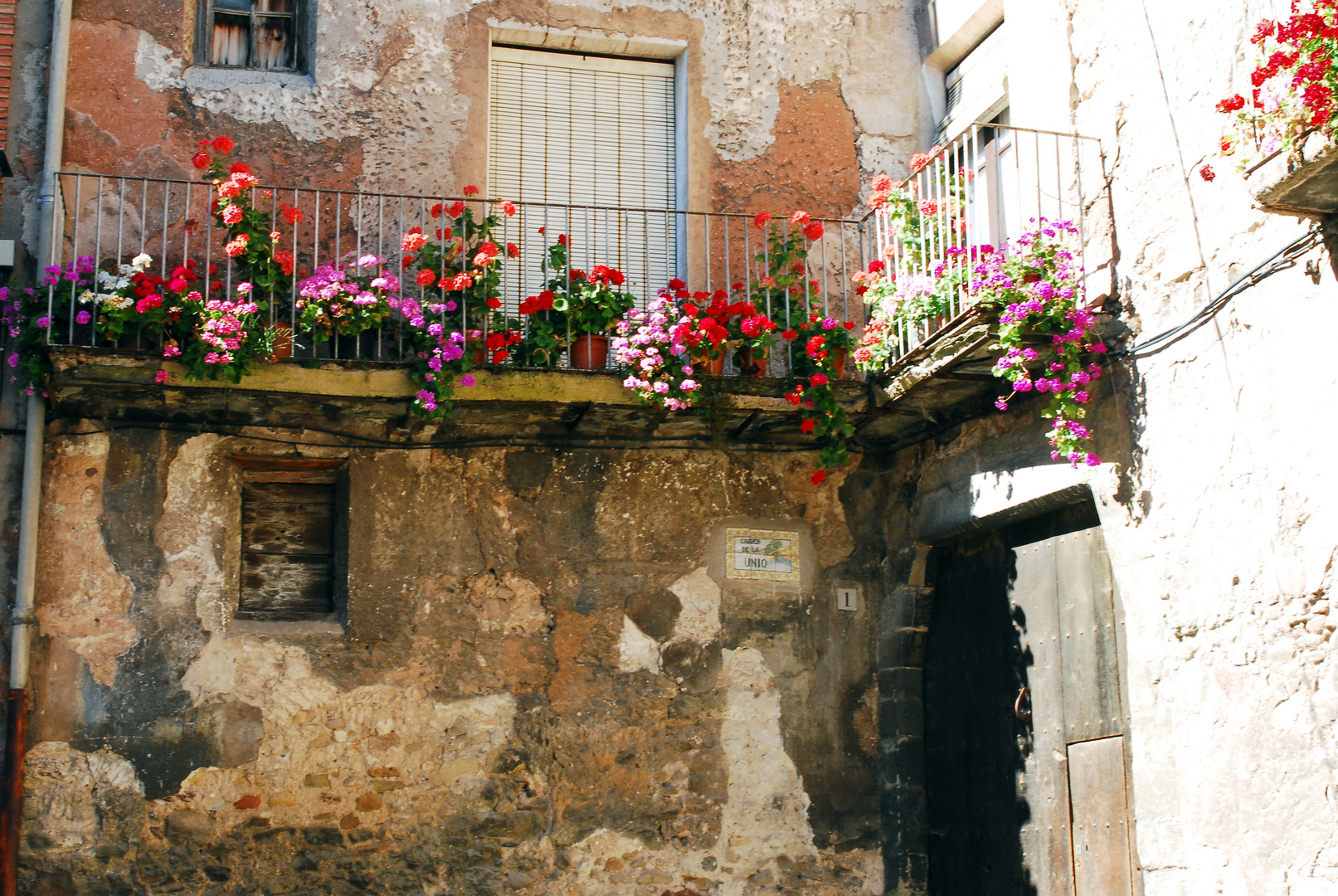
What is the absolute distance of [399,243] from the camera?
24.2 ft

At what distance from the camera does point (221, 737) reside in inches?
261

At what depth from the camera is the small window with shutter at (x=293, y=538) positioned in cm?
699

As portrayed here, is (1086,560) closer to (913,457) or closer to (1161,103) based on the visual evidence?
(913,457)

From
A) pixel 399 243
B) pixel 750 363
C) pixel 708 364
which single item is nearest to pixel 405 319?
pixel 399 243

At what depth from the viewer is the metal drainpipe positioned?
20.4ft

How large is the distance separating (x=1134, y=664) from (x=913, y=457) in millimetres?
2070

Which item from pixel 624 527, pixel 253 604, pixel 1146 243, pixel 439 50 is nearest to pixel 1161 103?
pixel 1146 243

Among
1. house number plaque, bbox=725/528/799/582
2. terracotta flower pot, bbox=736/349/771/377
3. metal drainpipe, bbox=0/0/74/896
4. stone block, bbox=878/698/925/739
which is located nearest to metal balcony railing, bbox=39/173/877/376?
metal drainpipe, bbox=0/0/74/896

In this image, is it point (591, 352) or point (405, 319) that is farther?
point (591, 352)

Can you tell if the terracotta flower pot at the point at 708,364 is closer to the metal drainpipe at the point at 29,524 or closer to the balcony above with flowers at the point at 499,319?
the balcony above with flowers at the point at 499,319

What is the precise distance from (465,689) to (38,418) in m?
2.40

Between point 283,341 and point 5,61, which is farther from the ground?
point 5,61

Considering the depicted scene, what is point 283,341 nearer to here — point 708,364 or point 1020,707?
point 708,364

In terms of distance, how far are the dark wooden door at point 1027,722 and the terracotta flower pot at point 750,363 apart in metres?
1.39
